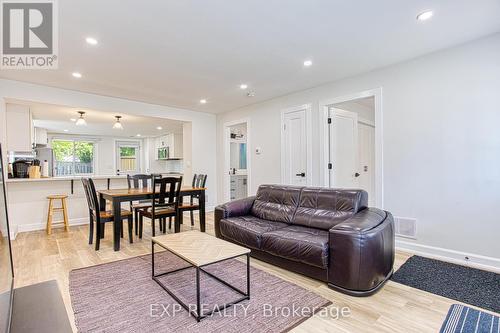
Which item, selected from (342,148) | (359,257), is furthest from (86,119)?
(359,257)

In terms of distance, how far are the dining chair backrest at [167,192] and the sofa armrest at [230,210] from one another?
793mm

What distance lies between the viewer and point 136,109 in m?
5.31

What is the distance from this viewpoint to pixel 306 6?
2238 millimetres

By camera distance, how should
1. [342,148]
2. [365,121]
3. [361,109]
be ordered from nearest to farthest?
1. [342,148]
2. [361,109]
3. [365,121]

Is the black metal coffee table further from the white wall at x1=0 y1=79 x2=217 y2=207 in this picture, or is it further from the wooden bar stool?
the white wall at x1=0 y1=79 x2=217 y2=207

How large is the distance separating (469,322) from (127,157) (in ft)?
36.0

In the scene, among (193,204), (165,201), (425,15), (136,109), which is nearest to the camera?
(425,15)

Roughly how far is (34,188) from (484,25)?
6.90 metres

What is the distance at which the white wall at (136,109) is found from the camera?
13.1 ft

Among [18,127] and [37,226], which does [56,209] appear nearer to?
[37,226]

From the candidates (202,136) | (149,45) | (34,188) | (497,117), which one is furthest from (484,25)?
(34,188)

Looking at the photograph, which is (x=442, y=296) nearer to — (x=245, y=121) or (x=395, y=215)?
(x=395, y=215)

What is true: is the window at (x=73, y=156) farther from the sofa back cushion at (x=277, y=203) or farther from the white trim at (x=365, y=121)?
the white trim at (x=365, y=121)

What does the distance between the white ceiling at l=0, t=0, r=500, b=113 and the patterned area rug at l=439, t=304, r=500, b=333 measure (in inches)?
102
